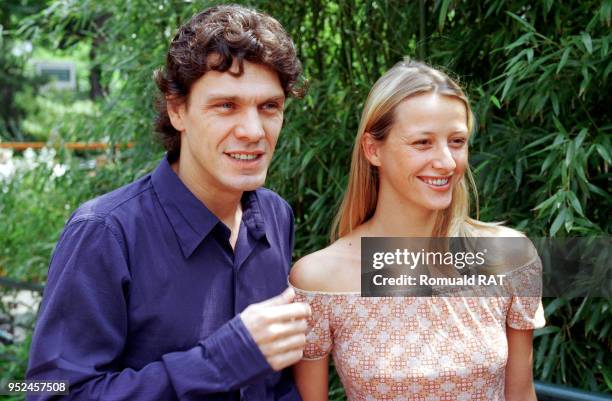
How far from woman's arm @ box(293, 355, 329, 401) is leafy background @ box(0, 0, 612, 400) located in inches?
30.3

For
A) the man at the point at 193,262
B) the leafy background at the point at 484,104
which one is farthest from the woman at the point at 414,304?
the leafy background at the point at 484,104

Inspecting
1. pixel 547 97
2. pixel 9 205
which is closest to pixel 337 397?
pixel 547 97

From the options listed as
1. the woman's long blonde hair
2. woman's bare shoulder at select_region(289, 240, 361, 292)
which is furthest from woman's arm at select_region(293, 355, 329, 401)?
the woman's long blonde hair

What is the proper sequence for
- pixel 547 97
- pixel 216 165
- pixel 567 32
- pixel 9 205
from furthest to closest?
pixel 9 205 < pixel 567 32 < pixel 547 97 < pixel 216 165

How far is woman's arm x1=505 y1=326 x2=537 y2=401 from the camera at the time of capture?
5.75ft

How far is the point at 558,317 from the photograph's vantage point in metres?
2.37

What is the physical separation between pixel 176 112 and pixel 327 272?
47 cm

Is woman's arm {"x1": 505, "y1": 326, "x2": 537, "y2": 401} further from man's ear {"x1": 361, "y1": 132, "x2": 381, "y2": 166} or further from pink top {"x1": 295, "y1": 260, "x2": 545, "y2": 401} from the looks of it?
man's ear {"x1": 361, "y1": 132, "x2": 381, "y2": 166}

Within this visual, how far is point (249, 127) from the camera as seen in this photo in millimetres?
1484

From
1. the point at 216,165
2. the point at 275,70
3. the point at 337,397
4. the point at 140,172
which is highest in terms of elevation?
the point at 275,70

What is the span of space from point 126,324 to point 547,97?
1419 millimetres

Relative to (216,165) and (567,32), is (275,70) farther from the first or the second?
(567,32)

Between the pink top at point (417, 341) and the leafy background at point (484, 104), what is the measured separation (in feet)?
1.63

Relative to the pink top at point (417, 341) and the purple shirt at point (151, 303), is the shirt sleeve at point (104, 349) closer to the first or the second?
the purple shirt at point (151, 303)
